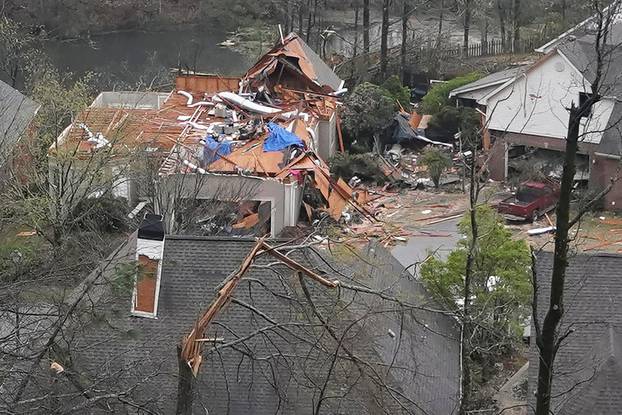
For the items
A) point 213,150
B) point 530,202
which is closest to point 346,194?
point 213,150

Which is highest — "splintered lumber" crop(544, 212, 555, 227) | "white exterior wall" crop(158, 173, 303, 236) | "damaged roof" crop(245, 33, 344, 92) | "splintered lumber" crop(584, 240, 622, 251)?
"damaged roof" crop(245, 33, 344, 92)

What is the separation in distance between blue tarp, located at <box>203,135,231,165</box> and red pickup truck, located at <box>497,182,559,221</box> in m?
6.95

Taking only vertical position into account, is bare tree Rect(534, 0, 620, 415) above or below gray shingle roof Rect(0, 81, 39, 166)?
above

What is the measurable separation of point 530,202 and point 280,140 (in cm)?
642

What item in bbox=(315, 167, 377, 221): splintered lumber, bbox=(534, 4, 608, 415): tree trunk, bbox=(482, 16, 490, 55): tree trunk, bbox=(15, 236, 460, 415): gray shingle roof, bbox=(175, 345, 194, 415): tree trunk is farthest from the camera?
bbox=(482, 16, 490, 55): tree trunk

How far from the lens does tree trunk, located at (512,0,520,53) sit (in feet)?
141

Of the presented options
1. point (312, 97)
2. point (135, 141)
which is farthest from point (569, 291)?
point (312, 97)

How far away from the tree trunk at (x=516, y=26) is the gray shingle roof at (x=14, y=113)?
22645 millimetres

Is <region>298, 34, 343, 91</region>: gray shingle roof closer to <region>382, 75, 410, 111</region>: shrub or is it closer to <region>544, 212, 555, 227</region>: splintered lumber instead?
<region>382, 75, 410, 111</region>: shrub

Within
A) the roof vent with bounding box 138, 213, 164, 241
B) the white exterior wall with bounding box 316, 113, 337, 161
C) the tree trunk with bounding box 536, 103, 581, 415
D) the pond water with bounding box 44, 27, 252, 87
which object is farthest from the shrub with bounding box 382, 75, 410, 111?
the tree trunk with bounding box 536, 103, 581, 415

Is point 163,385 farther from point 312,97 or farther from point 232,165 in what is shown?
point 312,97

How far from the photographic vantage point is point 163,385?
36.5 feet

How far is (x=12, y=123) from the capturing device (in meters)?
22.9

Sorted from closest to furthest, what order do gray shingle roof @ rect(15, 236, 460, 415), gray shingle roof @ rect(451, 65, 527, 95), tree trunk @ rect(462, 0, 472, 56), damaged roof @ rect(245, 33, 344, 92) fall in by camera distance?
gray shingle roof @ rect(15, 236, 460, 415), gray shingle roof @ rect(451, 65, 527, 95), damaged roof @ rect(245, 33, 344, 92), tree trunk @ rect(462, 0, 472, 56)
